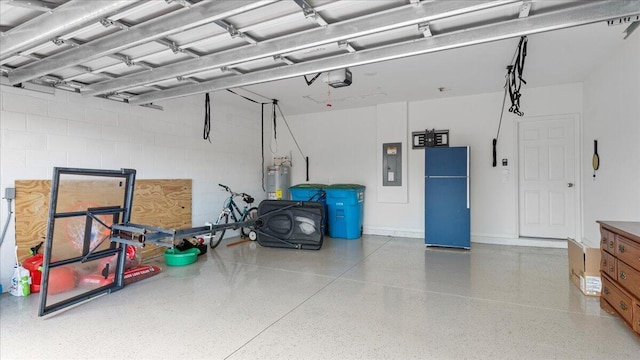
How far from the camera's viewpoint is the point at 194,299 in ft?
9.83

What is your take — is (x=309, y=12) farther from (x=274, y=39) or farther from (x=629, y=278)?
(x=629, y=278)

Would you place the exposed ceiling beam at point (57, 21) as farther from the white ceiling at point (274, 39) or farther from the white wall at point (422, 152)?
the white wall at point (422, 152)

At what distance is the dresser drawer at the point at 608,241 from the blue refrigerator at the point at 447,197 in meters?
2.17

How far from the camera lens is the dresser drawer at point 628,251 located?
2168 mm

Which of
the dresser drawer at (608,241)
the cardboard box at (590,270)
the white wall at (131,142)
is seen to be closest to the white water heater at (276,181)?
the white wall at (131,142)

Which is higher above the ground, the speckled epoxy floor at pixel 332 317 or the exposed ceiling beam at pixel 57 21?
the exposed ceiling beam at pixel 57 21

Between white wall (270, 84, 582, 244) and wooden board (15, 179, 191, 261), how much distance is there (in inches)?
118

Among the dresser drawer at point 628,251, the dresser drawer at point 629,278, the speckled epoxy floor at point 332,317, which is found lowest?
the speckled epoxy floor at point 332,317

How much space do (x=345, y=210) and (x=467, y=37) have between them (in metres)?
4.03

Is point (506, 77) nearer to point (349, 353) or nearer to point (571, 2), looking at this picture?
point (571, 2)

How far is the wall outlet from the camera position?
10.4ft

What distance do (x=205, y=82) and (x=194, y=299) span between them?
241 cm

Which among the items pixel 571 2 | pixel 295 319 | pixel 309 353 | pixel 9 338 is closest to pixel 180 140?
pixel 9 338

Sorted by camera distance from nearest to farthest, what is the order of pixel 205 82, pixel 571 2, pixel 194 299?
1. pixel 571 2
2. pixel 194 299
3. pixel 205 82
